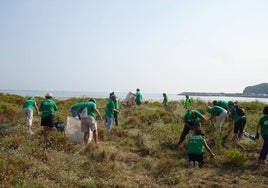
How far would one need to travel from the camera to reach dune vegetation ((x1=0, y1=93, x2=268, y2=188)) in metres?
9.33

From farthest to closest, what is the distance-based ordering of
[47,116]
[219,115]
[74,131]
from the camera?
1. [219,115]
2. [47,116]
3. [74,131]

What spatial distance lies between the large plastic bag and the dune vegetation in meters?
0.33

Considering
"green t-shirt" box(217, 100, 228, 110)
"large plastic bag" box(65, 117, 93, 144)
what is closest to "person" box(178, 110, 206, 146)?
"green t-shirt" box(217, 100, 228, 110)

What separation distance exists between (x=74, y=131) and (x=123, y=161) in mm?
2313

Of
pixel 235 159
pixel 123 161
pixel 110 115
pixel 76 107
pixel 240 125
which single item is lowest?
pixel 123 161

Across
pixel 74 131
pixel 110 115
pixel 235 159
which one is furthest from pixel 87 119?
pixel 235 159

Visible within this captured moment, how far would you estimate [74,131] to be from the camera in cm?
1308

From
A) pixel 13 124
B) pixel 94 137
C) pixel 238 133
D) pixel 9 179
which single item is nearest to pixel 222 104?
pixel 238 133

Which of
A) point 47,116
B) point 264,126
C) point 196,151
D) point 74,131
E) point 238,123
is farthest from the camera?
point 238,123

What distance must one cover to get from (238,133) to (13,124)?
337 inches

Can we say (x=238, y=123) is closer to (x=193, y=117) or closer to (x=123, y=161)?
(x=193, y=117)

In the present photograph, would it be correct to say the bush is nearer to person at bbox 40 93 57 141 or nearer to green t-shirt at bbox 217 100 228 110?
green t-shirt at bbox 217 100 228 110

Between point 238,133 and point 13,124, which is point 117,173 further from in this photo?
point 13,124

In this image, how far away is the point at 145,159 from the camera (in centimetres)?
1197
